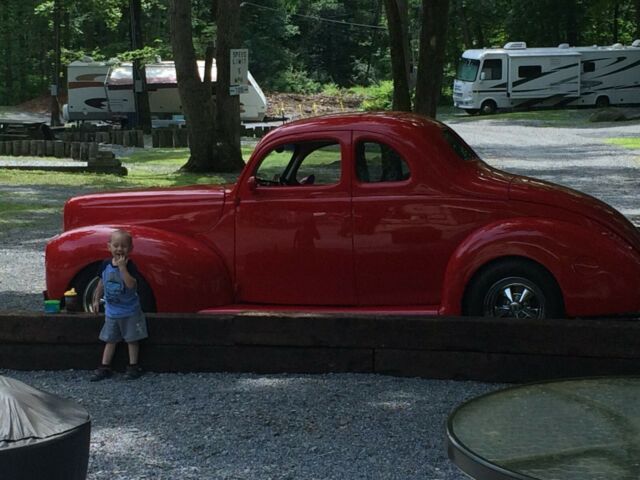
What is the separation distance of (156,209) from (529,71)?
46828 mm

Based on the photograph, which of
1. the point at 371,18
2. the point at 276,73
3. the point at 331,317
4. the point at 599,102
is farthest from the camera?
the point at 371,18

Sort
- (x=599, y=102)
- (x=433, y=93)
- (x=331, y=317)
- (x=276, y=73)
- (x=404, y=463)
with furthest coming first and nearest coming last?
(x=276, y=73)
(x=599, y=102)
(x=433, y=93)
(x=331, y=317)
(x=404, y=463)

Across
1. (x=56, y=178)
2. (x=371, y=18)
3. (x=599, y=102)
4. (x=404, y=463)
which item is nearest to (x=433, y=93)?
(x=56, y=178)

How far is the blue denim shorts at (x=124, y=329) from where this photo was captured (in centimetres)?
708

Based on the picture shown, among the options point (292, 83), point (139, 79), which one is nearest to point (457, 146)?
point (139, 79)

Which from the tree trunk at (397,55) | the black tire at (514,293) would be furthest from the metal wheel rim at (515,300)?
the tree trunk at (397,55)

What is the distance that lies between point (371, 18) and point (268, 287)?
72.0 meters

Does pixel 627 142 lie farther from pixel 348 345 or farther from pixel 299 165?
pixel 348 345

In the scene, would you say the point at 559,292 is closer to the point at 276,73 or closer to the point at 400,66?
the point at 400,66

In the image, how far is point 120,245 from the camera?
23.2ft

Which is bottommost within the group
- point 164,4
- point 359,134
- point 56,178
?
point 56,178

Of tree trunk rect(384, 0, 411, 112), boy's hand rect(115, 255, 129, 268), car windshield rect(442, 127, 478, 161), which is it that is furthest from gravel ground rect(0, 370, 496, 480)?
tree trunk rect(384, 0, 411, 112)

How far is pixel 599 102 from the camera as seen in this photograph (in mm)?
54219

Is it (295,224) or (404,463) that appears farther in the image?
(295,224)
